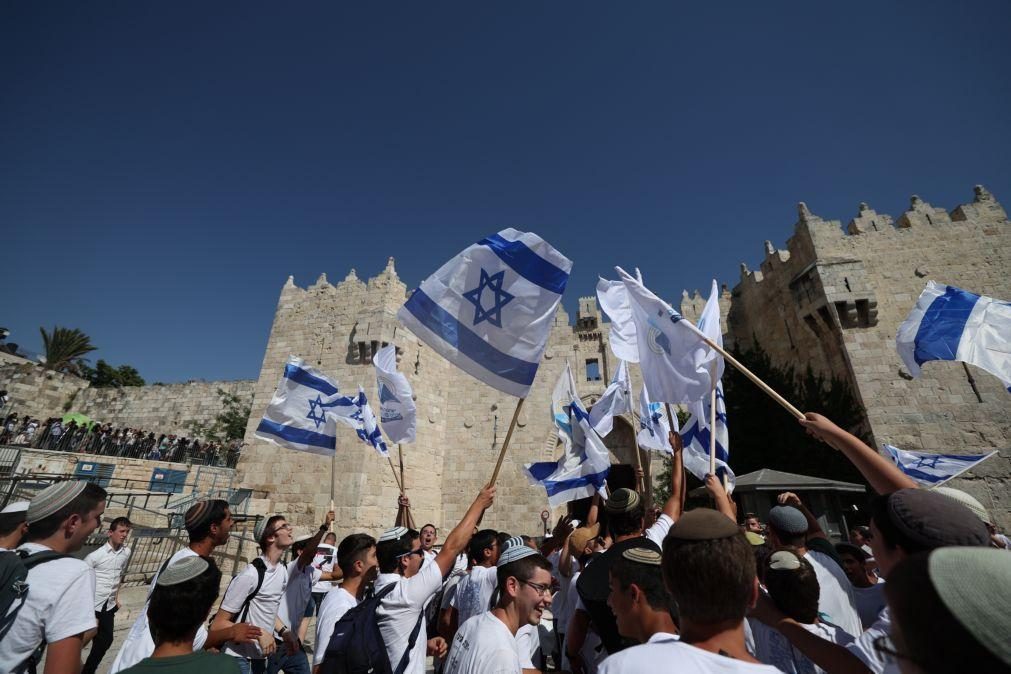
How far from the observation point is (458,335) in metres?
3.71

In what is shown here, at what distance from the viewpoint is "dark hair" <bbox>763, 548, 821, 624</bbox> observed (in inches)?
73.0

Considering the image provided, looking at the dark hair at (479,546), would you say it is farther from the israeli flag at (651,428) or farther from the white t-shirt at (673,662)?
the white t-shirt at (673,662)

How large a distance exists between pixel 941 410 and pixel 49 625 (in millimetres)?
14568

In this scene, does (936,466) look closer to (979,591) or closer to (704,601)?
(704,601)

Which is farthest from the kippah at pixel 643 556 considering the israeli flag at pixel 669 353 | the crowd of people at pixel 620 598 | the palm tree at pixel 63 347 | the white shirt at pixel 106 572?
the palm tree at pixel 63 347

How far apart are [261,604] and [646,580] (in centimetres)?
321

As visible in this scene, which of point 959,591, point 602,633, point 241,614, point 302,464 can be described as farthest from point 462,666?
point 302,464

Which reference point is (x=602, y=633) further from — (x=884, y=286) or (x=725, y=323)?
(x=725, y=323)

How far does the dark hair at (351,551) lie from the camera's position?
3154 mm

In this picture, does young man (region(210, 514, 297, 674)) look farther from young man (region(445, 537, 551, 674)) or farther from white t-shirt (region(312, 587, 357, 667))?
young man (region(445, 537, 551, 674))

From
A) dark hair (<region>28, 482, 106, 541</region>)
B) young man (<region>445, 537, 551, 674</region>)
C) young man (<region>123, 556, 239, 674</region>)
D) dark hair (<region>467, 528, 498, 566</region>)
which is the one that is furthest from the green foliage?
young man (<region>445, 537, 551, 674</region>)

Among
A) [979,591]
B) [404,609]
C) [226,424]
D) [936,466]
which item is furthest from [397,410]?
[226,424]

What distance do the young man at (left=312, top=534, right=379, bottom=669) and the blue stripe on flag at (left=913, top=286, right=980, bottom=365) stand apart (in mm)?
5738

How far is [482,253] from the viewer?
3.74m
